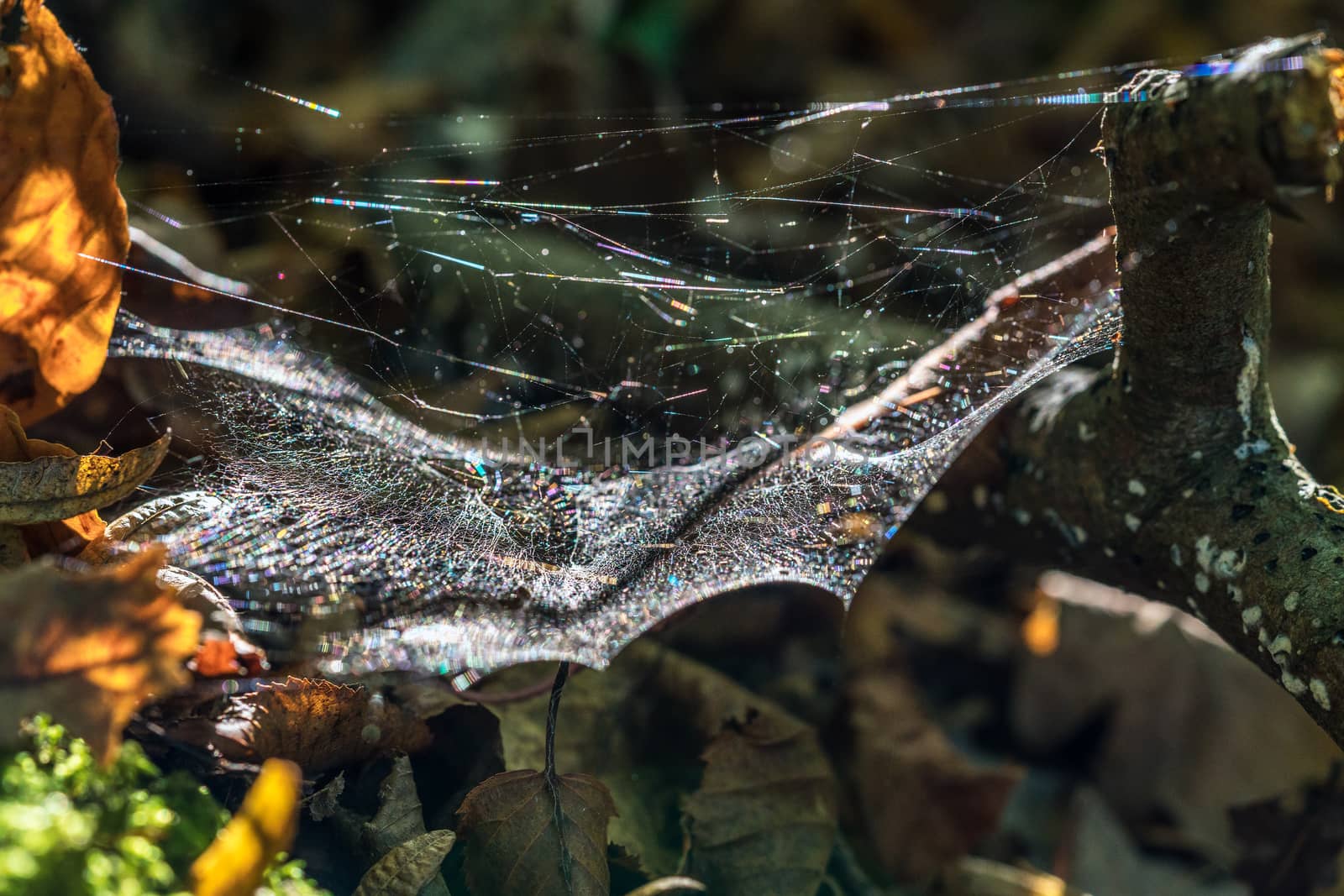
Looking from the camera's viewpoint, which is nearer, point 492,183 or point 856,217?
point 856,217

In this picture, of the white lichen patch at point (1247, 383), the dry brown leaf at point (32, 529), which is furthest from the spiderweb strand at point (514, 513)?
the white lichen patch at point (1247, 383)

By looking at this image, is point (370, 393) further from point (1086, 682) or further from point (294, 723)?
point (1086, 682)

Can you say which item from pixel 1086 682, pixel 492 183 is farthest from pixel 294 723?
pixel 1086 682

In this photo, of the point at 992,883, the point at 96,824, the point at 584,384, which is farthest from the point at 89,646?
the point at 992,883

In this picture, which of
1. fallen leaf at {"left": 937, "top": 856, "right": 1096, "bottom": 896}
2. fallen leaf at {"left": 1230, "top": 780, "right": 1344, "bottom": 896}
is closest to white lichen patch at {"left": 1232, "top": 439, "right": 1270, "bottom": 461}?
fallen leaf at {"left": 937, "top": 856, "right": 1096, "bottom": 896}

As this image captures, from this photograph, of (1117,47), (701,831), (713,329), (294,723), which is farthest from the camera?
(1117,47)

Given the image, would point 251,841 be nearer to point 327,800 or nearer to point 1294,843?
point 327,800

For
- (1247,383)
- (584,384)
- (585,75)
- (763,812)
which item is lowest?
(763,812)

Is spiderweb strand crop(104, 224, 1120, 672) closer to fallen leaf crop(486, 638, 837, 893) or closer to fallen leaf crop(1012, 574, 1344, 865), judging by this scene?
fallen leaf crop(486, 638, 837, 893)
